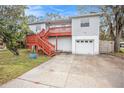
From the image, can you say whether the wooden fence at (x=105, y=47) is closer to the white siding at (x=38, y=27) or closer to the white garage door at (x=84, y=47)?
the white garage door at (x=84, y=47)

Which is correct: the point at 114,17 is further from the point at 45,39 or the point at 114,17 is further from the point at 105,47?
the point at 45,39

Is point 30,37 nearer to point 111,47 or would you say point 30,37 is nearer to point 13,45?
point 13,45

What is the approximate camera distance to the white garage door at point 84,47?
1590cm

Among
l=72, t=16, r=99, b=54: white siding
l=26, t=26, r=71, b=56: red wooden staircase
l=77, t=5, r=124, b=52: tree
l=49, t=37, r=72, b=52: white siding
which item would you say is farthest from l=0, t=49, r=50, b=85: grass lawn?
l=77, t=5, r=124, b=52: tree

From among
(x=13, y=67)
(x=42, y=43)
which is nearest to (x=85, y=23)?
(x=42, y=43)

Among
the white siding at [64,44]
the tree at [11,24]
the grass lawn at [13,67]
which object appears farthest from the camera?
the white siding at [64,44]

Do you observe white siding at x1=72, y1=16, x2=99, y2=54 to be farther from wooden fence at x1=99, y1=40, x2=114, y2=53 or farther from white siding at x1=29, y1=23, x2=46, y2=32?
white siding at x1=29, y1=23, x2=46, y2=32

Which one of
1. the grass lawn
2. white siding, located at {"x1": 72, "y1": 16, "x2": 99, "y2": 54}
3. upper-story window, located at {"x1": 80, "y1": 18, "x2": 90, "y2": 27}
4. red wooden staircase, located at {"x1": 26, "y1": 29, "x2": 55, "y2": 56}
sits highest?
upper-story window, located at {"x1": 80, "y1": 18, "x2": 90, "y2": 27}

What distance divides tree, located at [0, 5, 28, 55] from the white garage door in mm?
6348

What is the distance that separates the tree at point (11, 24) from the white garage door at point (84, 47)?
6348mm

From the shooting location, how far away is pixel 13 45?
1277 cm

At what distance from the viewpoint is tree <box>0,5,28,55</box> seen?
471 inches

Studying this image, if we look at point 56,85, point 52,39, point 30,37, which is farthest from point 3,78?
point 52,39

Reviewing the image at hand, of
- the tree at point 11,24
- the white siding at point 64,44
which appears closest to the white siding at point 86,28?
the white siding at point 64,44
